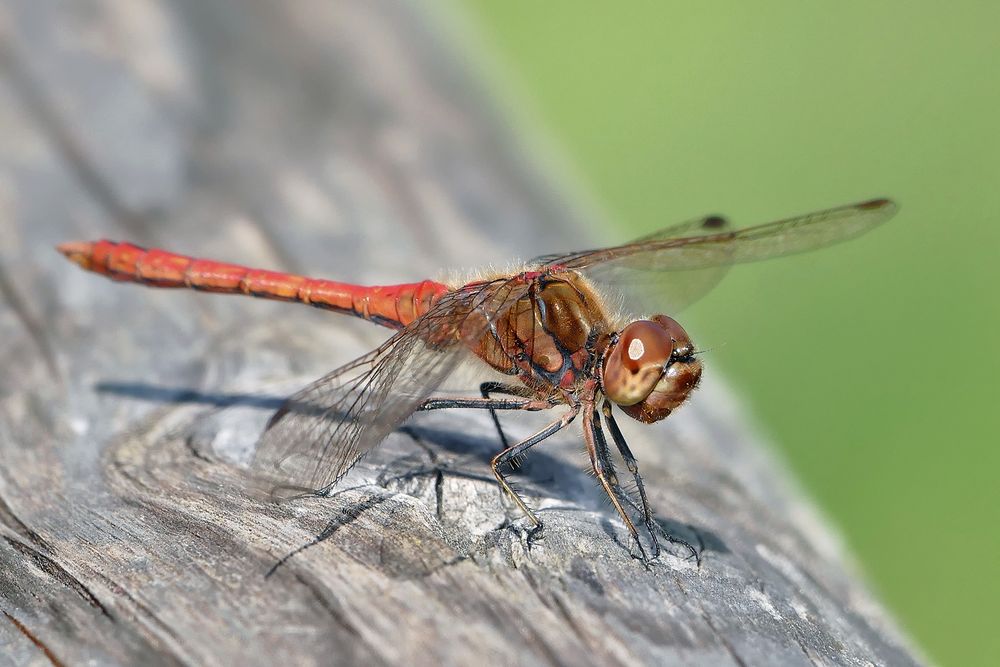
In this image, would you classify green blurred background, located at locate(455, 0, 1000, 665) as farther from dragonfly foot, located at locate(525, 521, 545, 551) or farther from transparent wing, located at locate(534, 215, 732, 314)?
dragonfly foot, located at locate(525, 521, 545, 551)

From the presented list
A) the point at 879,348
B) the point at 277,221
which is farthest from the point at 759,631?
the point at 879,348

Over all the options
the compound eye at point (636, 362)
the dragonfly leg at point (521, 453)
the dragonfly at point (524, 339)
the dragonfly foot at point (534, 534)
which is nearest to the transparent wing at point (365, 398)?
the dragonfly at point (524, 339)

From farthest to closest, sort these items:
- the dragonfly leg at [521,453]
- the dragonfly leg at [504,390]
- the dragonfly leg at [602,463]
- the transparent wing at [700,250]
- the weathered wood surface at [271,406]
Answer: the transparent wing at [700,250], the dragonfly leg at [504,390], the dragonfly leg at [602,463], the dragonfly leg at [521,453], the weathered wood surface at [271,406]

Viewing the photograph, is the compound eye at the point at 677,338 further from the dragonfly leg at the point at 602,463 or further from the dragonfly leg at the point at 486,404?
the dragonfly leg at the point at 486,404

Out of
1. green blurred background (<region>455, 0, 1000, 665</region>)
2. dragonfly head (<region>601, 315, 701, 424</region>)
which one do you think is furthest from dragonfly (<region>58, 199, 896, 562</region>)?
green blurred background (<region>455, 0, 1000, 665</region>)

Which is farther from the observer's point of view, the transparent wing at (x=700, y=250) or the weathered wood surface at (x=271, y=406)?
the transparent wing at (x=700, y=250)

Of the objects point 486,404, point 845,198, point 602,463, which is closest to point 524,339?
point 486,404

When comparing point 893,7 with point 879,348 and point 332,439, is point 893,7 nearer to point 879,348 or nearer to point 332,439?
point 879,348
